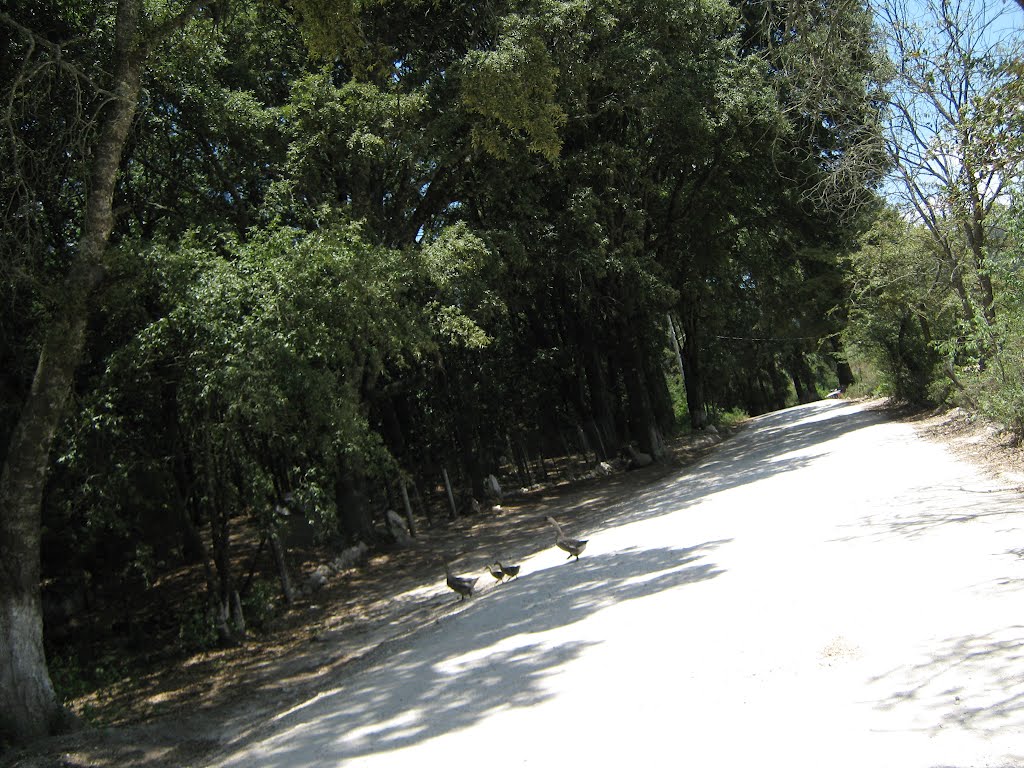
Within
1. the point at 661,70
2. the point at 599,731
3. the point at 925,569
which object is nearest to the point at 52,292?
the point at 599,731

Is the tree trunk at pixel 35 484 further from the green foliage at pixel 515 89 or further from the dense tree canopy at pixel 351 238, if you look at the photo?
the green foliage at pixel 515 89

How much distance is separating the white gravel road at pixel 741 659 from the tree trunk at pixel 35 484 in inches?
87.4

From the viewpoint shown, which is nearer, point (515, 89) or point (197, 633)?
point (197, 633)

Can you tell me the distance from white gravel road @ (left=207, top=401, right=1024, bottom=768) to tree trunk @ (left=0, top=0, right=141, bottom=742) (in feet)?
7.28

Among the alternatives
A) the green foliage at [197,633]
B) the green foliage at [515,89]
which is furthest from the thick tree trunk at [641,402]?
the green foliage at [197,633]

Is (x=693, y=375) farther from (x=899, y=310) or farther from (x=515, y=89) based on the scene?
(x=515, y=89)

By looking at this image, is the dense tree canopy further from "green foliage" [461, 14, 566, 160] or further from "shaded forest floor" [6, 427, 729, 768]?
"shaded forest floor" [6, 427, 729, 768]

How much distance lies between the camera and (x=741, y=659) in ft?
18.3

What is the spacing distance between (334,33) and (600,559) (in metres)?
7.71

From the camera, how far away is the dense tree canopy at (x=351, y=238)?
9.87 m

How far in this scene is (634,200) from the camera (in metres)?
23.0

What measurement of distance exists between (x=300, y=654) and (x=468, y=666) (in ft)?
15.0

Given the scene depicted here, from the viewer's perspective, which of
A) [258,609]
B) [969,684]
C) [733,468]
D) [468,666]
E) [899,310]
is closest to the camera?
[969,684]

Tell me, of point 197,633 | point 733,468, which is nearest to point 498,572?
point 197,633
